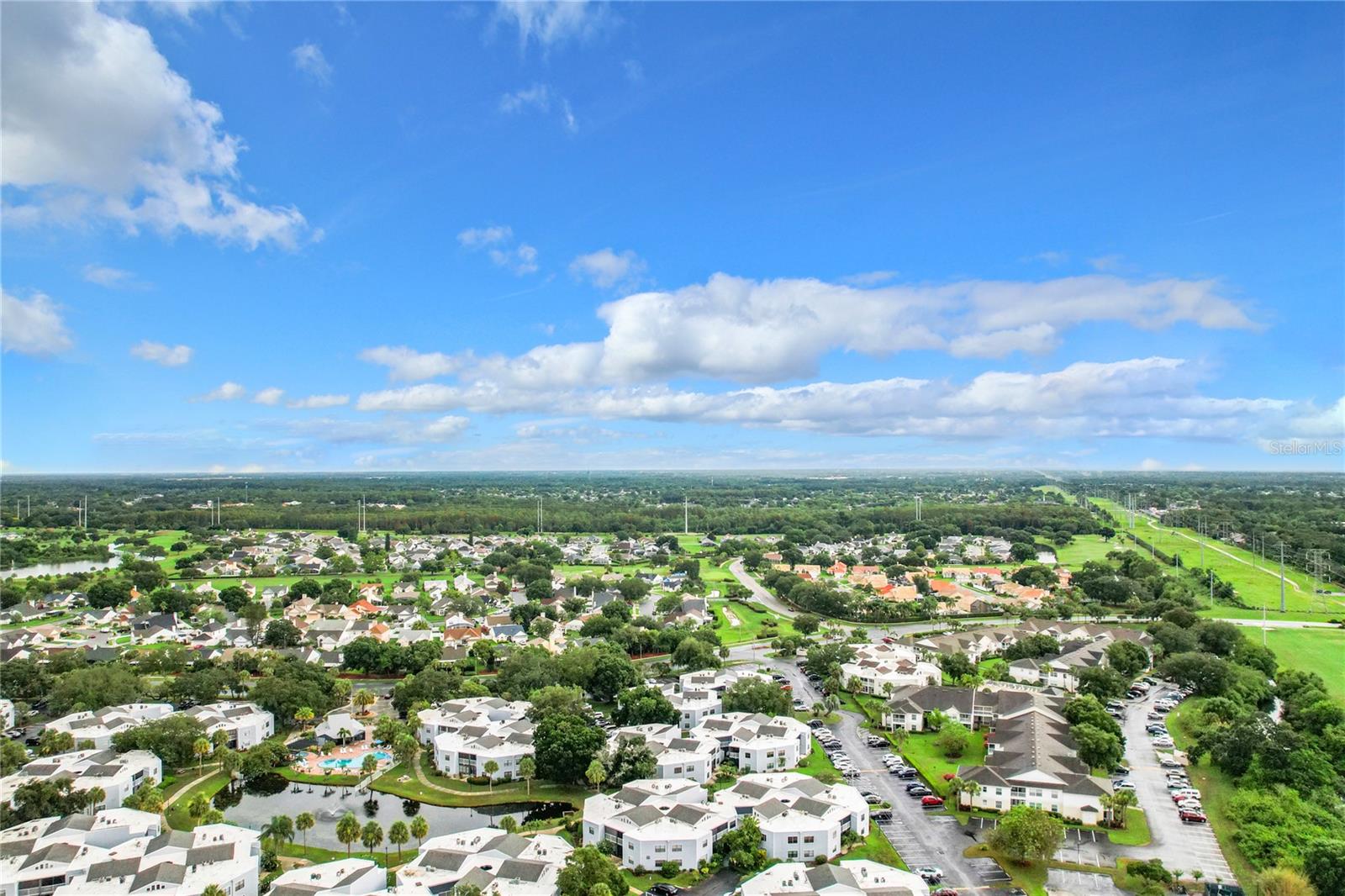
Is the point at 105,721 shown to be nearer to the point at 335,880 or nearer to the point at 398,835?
the point at 398,835

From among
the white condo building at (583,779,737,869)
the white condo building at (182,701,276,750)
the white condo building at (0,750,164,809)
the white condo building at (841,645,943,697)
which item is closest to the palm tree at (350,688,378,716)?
the white condo building at (182,701,276,750)

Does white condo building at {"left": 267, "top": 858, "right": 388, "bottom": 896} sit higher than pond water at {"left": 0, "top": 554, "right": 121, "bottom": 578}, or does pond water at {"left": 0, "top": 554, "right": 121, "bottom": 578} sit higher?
pond water at {"left": 0, "top": 554, "right": 121, "bottom": 578}

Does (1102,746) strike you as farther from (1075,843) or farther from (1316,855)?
(1316,855)

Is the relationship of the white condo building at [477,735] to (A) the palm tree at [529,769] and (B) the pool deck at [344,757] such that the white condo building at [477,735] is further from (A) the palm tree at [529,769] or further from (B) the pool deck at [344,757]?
(B) the pool deck at [344,757]

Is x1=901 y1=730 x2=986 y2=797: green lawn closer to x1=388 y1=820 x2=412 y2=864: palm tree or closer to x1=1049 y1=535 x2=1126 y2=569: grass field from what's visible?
x1=388 y1=820 x2=412 y2=864: palm tree

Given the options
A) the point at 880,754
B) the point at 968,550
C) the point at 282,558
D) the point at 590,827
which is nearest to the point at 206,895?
the point at 590,827

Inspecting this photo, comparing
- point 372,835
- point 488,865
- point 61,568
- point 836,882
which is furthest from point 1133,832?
point 61,568
